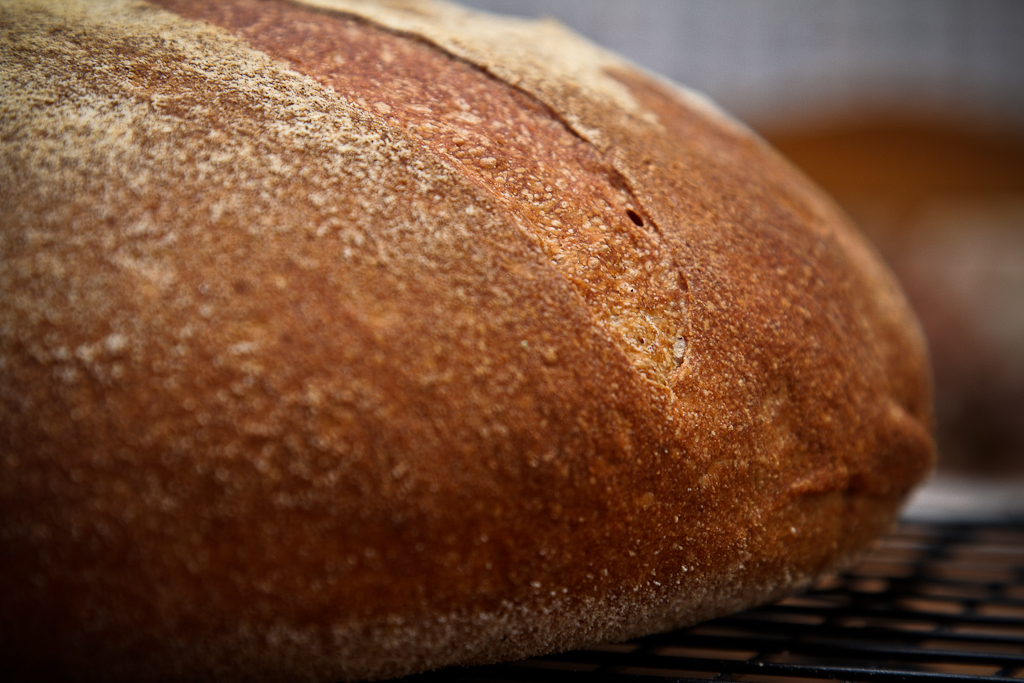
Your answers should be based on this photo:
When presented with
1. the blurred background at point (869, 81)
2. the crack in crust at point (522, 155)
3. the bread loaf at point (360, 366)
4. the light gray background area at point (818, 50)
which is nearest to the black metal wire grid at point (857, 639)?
the bread loaf at point (360, 366)

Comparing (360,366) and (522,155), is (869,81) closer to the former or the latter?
(522,155)

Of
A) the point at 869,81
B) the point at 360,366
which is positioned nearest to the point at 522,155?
the point at 360,366

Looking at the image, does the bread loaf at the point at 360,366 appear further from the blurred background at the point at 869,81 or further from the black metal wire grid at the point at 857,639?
the blurred background at the point at 869,81

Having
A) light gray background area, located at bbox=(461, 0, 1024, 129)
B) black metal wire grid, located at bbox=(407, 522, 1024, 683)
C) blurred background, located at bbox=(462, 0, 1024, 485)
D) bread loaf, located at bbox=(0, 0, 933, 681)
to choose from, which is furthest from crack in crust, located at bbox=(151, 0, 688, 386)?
light gray background area, located at bbox=(461, 0, 1024, 129)

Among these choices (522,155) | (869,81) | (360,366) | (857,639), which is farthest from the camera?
(869,81)

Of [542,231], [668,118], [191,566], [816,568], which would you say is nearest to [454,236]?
[542,231]

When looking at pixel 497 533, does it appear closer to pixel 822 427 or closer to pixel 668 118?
pixel 822 427

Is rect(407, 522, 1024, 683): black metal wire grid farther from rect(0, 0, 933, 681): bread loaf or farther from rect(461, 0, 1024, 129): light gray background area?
rect(461, 0, 1024, 129): light gray background area
